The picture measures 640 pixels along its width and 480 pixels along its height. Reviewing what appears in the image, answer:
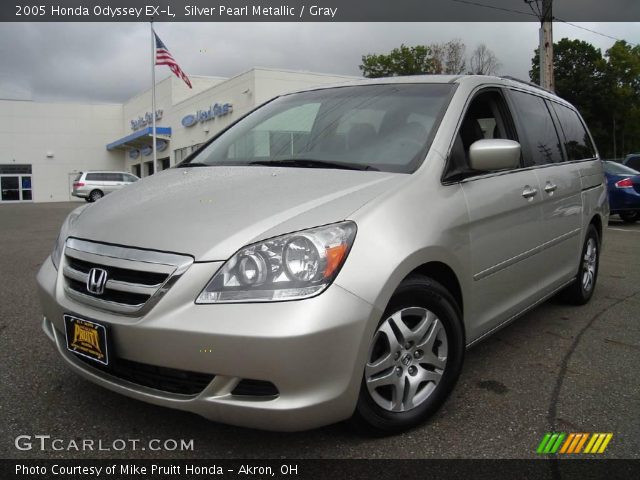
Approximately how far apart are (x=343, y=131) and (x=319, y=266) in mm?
1213

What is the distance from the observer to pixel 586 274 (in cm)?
444

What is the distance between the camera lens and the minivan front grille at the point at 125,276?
77.0 inches

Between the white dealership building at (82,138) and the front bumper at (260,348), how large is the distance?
31039mm

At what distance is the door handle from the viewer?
3080mm

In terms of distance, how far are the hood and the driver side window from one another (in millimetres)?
401

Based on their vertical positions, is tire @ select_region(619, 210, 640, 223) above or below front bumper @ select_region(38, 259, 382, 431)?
below

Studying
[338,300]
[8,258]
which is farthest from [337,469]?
[8,258]

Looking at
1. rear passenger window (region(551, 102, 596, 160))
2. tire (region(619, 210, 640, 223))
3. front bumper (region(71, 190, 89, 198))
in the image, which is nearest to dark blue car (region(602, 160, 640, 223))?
tire (region(619, 210, 640, 223))

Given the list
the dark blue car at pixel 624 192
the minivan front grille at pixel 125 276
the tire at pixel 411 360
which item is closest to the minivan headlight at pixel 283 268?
the minivan front grille at pixel 125 276

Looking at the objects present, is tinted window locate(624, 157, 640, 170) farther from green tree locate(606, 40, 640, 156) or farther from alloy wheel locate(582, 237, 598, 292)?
green tree locate(606, 40, 640, 156)

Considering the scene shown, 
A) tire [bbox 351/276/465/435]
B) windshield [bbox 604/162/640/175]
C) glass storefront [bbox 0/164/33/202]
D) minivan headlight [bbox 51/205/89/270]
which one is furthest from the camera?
glass storefront [bbox 0/164/33/202]

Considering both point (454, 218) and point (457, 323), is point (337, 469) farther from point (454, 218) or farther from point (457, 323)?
point (454, 218)

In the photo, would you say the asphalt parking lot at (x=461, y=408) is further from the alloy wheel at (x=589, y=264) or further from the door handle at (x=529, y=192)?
the door handle at (x=529, y=192)

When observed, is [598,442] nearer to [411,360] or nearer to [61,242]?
[411,360]
